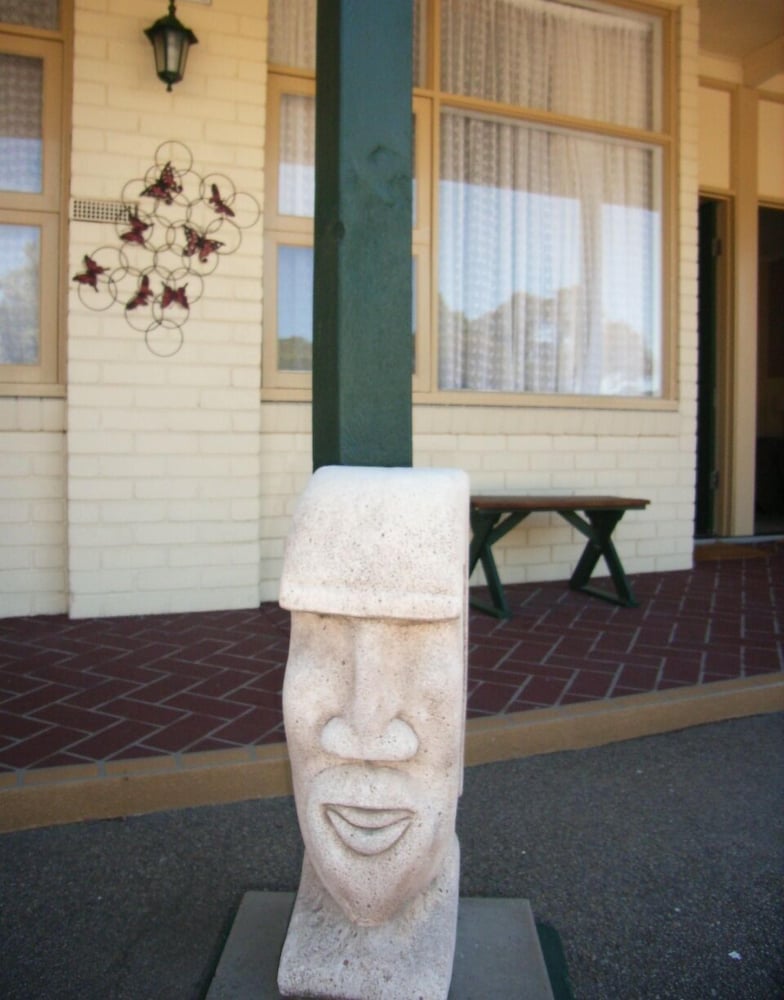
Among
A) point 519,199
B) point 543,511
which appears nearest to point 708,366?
point 519,199

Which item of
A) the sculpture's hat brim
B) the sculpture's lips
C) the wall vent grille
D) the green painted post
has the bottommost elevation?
the sculpture's lips

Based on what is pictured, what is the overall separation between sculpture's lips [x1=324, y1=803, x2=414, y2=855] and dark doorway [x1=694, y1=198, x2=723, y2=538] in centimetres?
680

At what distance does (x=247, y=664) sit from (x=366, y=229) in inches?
104

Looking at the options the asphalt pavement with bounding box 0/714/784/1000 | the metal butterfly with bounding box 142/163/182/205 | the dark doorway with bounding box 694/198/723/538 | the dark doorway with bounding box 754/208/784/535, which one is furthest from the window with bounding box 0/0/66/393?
the dark doorway with bounding box 754/208/784/535

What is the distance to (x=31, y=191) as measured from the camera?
4973 millimetres

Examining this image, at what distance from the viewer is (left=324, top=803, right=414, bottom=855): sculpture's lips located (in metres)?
1.65

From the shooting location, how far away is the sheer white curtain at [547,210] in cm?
602

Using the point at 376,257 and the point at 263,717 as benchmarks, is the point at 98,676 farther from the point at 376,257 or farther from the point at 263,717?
the point at 376,257

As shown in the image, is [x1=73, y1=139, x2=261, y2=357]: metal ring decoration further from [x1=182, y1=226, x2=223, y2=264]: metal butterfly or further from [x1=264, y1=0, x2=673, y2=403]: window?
[x1=264, y1=0, x2=673, y2=403]: window

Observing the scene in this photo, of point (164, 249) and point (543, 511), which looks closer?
point (164, 249)

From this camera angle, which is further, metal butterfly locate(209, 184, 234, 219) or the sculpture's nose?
metal butterfly locate(209, 184, 234, 219)

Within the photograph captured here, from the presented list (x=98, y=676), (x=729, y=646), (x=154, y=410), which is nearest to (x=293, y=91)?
(x=154, y=410)

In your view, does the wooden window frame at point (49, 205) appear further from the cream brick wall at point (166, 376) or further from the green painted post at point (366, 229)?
the green painted post at point (366, 229)

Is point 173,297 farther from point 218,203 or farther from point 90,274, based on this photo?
point 218,203
